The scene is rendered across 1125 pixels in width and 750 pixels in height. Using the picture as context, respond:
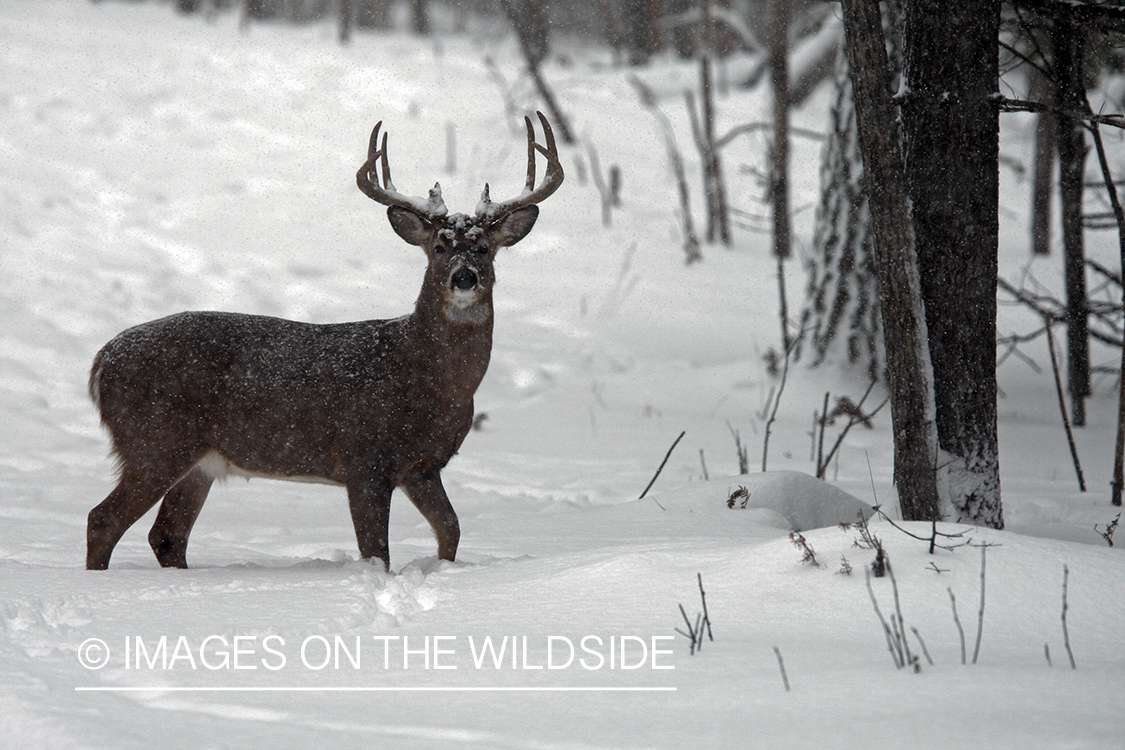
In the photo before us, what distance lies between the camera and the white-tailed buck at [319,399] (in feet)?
15.9

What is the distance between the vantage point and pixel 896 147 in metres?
4.42

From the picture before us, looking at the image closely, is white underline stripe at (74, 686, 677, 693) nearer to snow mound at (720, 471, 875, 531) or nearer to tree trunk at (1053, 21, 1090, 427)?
snow mound at (720, 471, 875, 531)

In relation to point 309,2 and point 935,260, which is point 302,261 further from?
point 309,2

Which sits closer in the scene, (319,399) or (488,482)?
(319,399)

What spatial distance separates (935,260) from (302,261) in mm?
8863

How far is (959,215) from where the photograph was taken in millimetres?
4516

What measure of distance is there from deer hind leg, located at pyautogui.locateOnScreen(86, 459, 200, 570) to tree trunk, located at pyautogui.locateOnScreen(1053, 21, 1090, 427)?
4.60 metres

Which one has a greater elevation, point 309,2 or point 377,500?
point 309,2

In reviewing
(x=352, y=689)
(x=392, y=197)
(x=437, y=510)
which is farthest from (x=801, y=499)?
(x=352, y=689)

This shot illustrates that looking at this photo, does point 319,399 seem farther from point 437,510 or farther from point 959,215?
point 959,215

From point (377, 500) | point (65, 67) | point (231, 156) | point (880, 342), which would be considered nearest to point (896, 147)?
point (377, 500)

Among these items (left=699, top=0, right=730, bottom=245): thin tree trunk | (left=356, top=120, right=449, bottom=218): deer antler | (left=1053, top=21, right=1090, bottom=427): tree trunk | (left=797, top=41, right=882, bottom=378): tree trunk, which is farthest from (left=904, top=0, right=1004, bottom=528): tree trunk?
(left=699, top=0, right=730, bottom=245): thin tree trunk
